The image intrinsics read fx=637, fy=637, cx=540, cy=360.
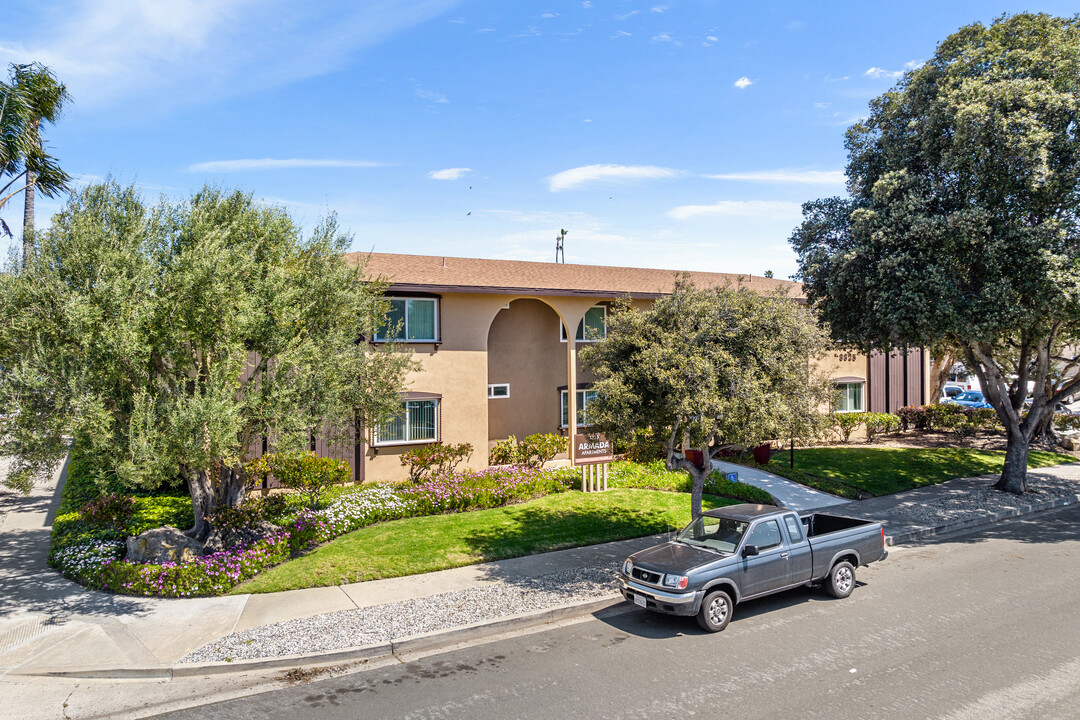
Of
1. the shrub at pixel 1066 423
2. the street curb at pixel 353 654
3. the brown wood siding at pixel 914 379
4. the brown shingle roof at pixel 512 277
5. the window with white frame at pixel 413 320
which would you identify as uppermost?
the brown shingle roof at pixel 512 277

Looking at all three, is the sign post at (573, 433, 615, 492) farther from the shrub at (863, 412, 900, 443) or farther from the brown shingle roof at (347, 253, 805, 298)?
the shrub at (863, 412, 900, 443)

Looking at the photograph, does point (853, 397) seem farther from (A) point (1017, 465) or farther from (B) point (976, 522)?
(B) point (976, 522)

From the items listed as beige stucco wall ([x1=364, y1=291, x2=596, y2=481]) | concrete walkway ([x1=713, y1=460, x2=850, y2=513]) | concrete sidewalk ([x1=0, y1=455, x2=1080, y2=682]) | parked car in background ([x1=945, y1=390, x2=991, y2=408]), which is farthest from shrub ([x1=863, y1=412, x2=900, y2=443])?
parked car in background ([x1=945, y1=390, x2=991, y2=408])

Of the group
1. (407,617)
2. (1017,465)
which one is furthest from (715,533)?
(1017,465)

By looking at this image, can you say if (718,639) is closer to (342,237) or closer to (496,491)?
(496,491)

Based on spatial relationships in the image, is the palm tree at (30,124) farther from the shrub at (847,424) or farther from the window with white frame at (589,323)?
the shrub at (847,424)

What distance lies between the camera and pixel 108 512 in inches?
508

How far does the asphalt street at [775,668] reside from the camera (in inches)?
268

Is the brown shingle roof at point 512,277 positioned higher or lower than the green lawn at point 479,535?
higher

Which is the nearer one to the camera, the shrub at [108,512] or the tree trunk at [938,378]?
the shrub at [108,512]

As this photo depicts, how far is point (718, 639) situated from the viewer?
341 inches

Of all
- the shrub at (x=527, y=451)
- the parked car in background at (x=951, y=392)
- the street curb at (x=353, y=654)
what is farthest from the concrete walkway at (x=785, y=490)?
the parked car in background at (x=951, y=392)

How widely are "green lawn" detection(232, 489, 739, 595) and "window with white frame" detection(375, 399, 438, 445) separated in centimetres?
375

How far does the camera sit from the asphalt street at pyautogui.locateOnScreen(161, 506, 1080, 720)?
680cm
